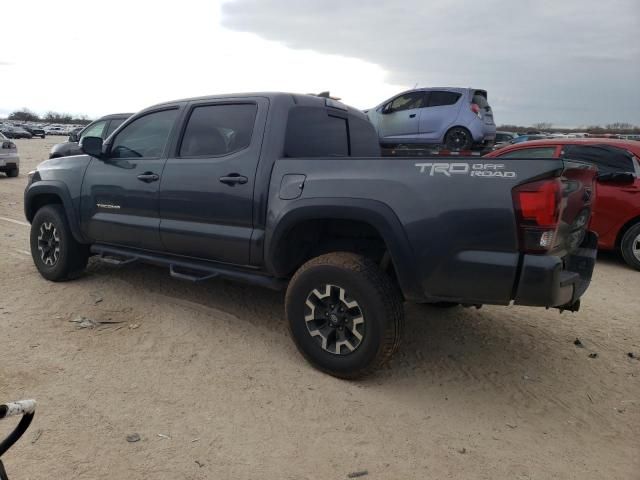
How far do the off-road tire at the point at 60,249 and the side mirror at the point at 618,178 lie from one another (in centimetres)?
624

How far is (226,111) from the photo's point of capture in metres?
4.21

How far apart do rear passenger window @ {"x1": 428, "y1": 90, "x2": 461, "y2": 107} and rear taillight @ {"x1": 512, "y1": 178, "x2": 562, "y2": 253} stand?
342 inches

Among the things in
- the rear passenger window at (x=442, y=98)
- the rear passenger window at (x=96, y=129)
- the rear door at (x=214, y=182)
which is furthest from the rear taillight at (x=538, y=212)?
the rear passenger window at (x=96, y=129)

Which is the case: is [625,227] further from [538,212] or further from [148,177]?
[148,177]

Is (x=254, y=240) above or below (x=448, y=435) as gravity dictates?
above

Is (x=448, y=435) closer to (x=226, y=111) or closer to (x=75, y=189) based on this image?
(x=226, y=111)

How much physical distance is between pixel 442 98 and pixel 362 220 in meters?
8.60

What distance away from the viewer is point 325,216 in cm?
347

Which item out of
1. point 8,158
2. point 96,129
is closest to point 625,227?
point 96,129

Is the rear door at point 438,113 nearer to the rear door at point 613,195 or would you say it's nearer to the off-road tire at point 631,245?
the rear door at point 613,195

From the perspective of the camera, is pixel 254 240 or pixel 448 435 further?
pixel 254 240

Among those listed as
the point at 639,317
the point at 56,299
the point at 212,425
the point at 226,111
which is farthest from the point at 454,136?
the point at 212,425

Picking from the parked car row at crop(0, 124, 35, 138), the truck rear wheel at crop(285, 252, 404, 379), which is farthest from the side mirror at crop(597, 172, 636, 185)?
the parked car row at crop(0, 124, 35, 138)

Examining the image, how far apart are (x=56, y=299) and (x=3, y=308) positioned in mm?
430
